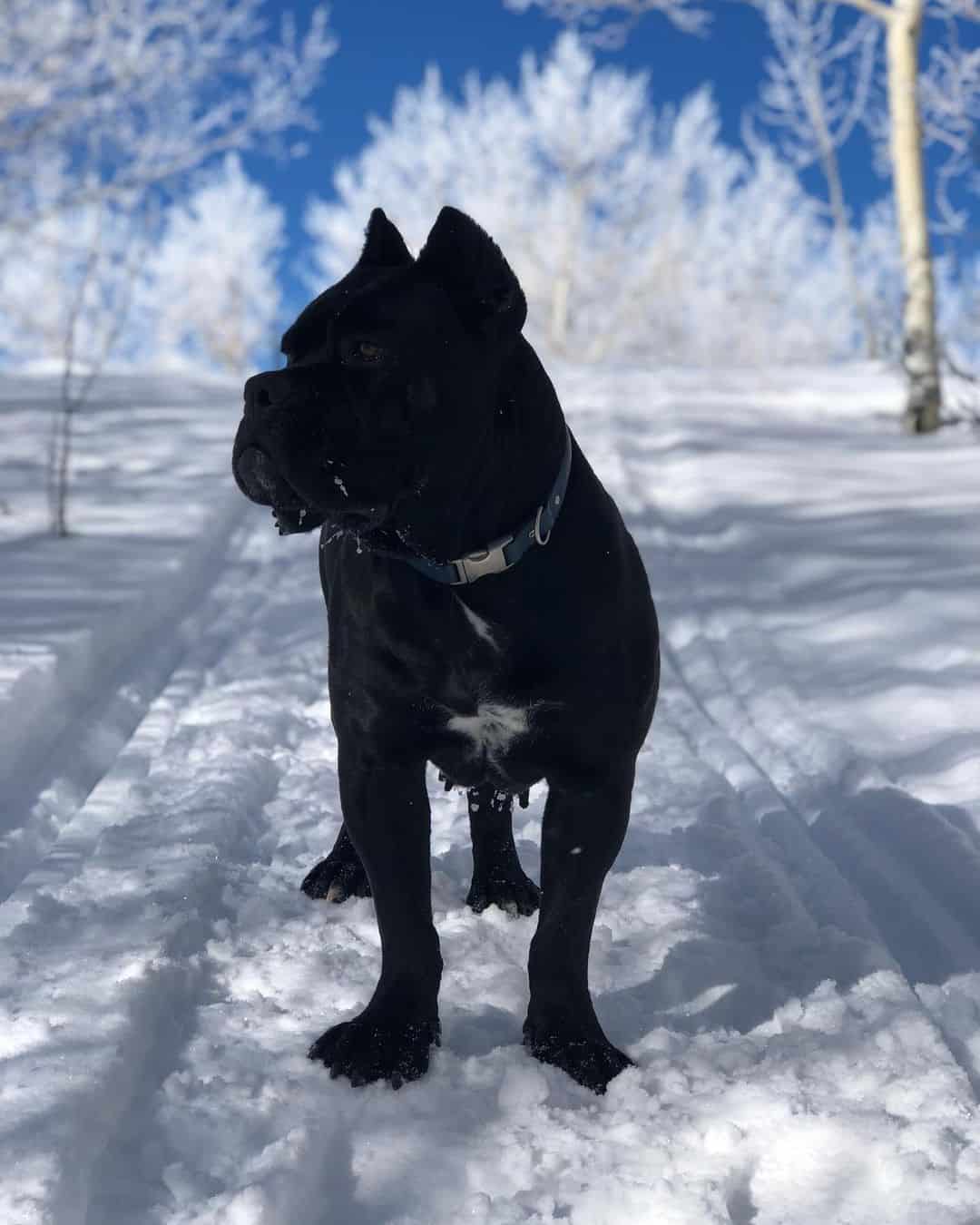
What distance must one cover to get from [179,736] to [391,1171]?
7.32ft

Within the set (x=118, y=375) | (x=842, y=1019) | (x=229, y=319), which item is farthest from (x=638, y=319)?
(x=842, y=1019)

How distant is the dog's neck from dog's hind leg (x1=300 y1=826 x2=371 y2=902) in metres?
1.08

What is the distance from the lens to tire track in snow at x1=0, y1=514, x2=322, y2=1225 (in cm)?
173

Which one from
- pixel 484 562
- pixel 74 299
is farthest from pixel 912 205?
pixel 484 562

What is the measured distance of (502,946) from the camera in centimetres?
255

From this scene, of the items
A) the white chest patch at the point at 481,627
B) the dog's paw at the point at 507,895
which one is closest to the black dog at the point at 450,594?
the white chest patch at the point at 481,627

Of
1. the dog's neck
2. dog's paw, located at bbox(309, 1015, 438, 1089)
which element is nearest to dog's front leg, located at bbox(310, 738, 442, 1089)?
dog's paw, located at bbox(309, 1015, 438, 1089)

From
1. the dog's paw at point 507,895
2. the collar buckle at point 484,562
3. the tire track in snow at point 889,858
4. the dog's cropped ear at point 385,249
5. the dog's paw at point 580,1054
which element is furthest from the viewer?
the dog's paw at point 507,895

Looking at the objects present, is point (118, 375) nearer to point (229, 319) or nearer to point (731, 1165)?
point (731, 1165)

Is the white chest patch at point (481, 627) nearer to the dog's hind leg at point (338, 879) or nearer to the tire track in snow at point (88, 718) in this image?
the dog's hind leg at point (338, 879)

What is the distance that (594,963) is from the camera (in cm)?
250

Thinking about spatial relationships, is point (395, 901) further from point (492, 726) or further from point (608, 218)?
point (608, 218)

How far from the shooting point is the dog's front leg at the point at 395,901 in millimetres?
2092

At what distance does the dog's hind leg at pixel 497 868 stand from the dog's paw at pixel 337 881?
271mm
